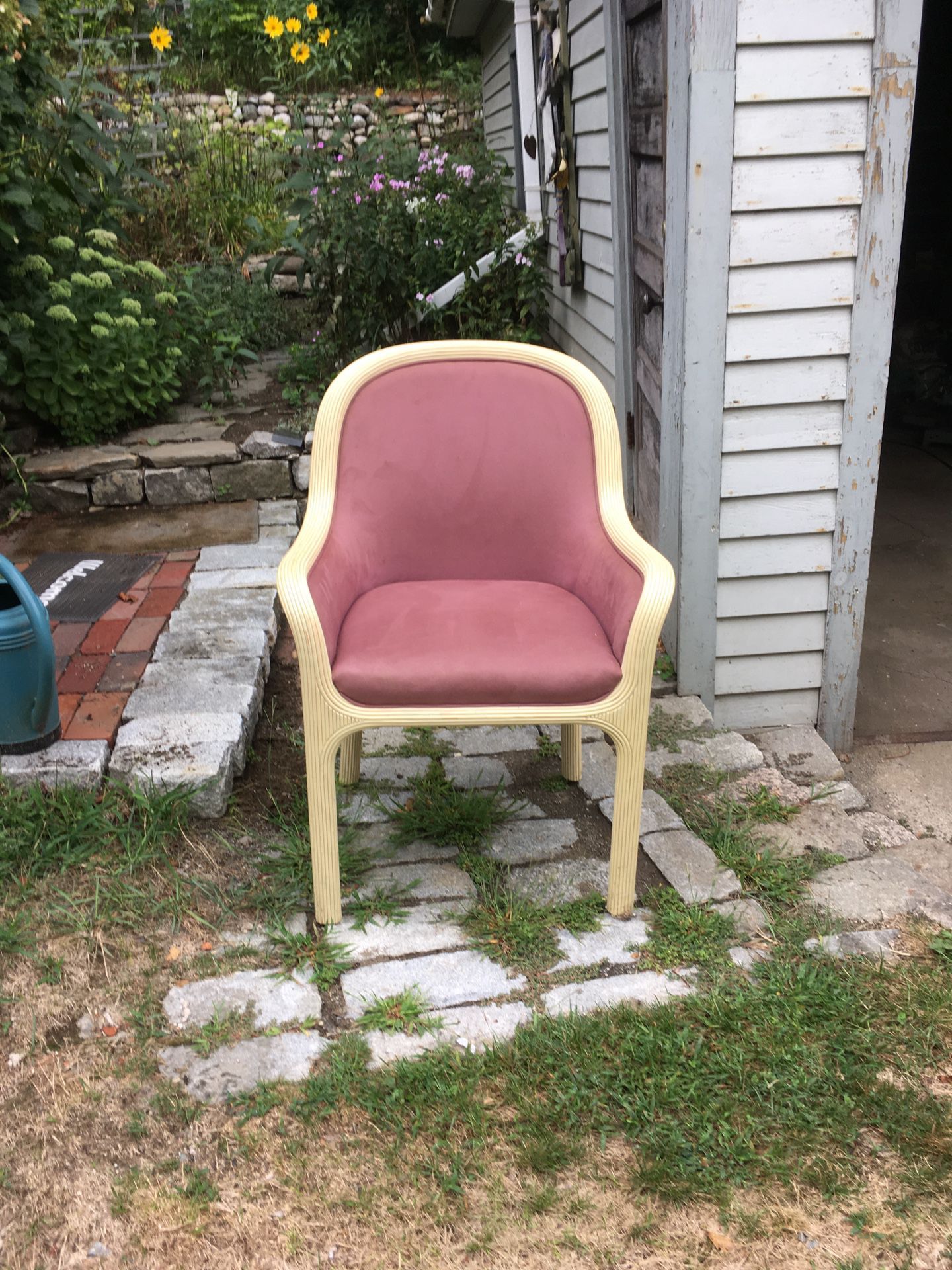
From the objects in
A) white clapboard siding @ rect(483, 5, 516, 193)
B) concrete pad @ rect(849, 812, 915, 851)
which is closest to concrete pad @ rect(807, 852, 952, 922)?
concrete pad @ rect(849, 812, 915, 851)

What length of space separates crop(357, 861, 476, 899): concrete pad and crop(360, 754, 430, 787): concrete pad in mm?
350

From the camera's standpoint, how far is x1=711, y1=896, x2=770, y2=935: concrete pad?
6.66 ft

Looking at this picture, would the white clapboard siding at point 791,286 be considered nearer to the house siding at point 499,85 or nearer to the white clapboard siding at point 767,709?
the white clapboard siding at point 767,709

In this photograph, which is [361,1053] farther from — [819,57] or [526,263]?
[526,263]

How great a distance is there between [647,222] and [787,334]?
71 centimetres

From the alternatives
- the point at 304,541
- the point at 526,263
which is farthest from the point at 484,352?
the point at 526,263

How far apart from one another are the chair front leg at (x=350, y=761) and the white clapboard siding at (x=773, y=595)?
118 centimetres

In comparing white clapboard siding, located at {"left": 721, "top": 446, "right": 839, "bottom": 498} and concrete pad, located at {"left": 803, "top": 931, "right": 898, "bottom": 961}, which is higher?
white clapboard siding, located at {"left": 721, "top": 446, "right": 839, "bottom": 498}

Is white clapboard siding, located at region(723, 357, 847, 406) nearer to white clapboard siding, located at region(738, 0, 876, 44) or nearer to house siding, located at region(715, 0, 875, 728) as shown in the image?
house siding, located at region(715, 0, 875, 728)

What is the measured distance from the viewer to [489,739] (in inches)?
109

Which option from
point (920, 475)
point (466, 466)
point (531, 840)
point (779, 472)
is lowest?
point (920, 475)

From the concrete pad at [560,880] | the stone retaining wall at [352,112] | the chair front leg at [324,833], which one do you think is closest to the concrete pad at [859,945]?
the concrete pad at [560,880]

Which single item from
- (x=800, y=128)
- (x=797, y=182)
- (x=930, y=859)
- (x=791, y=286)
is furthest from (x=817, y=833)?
(x=800, y=128)

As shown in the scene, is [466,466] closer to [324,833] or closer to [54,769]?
[324,833]
